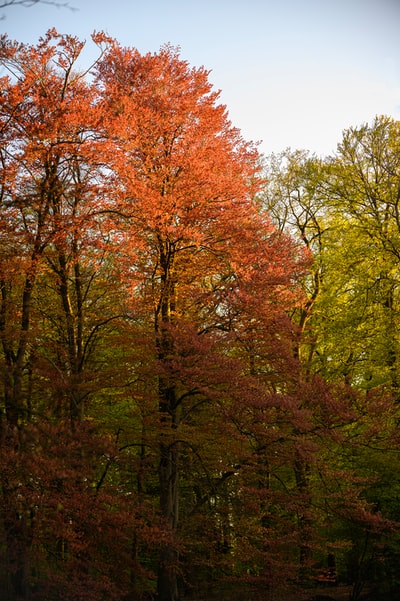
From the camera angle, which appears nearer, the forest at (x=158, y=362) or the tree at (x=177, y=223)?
the forest at (x=158, y=362)

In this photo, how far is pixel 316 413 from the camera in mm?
12594

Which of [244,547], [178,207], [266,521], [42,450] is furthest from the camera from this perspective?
[266,521]

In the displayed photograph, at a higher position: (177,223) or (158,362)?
(177,223)

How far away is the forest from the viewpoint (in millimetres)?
10375

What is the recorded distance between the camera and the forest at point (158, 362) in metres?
10.4

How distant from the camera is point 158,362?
11.9 metres

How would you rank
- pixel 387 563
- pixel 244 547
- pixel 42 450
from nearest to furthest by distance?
pixel 42 450 → pixel 244 547 → pixel 387 563

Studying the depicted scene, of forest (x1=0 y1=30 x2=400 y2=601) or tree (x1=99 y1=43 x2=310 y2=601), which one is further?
tree (x1=99 y1=43 x2=310 y2=601)

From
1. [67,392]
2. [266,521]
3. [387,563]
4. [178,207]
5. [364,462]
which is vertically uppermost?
[178,207]

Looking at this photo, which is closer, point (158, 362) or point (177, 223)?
point (158, 362)

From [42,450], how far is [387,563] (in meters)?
11.8

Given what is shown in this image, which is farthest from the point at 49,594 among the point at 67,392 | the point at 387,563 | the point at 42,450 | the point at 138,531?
the point at 387,563

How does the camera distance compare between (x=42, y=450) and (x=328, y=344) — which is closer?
(x=42, y=450)

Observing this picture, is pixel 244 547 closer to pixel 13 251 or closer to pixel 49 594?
pixel 49 594
